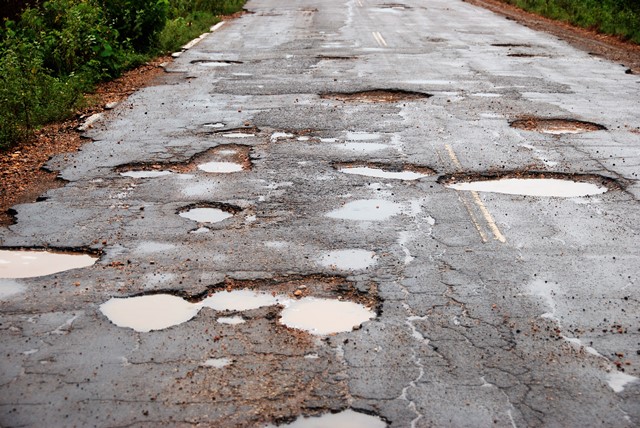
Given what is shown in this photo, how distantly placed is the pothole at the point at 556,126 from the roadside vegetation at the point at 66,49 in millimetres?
6908

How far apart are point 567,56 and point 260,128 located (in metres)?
9.81

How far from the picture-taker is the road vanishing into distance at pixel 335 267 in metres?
5.02

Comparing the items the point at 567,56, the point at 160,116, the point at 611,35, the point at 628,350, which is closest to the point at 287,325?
the point at 628,350

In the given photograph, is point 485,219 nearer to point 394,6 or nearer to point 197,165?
point 197,165

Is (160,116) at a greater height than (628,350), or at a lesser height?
lesser

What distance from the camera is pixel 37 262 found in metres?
7.14

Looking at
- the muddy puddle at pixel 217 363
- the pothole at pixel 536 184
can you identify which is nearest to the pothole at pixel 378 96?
the pothole at pixel 536 184

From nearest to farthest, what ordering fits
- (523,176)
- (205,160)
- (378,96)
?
1. (523,176)
2. (205,160)
3. (378,96)

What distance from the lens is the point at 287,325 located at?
19.5 feet

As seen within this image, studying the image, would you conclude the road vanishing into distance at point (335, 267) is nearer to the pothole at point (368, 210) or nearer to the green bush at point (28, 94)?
the pothole at point (368, 210)

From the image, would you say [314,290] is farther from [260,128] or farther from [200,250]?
[260,128]

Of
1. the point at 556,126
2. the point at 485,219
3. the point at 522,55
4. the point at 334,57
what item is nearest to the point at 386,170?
the point at 485,219

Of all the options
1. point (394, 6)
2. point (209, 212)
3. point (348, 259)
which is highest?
point (348, 259)

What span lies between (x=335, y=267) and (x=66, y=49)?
10.4m
